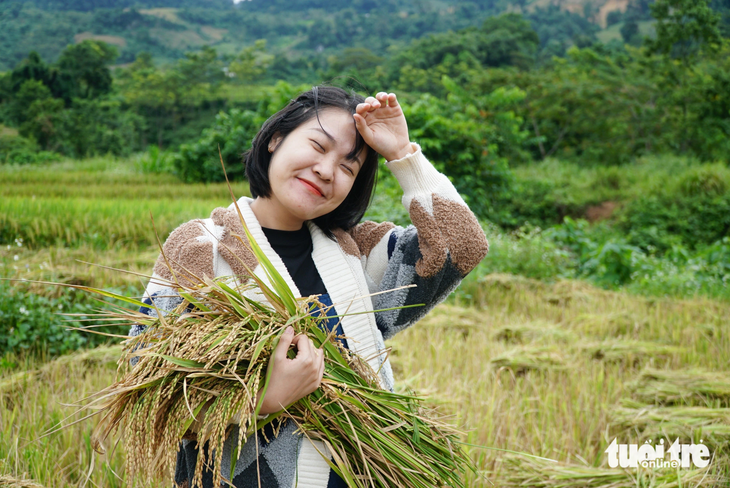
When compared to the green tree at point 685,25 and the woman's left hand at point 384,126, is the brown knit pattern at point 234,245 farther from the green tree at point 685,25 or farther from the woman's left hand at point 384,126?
the green tree at point 685,25

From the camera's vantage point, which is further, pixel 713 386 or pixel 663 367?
pixel 663 367

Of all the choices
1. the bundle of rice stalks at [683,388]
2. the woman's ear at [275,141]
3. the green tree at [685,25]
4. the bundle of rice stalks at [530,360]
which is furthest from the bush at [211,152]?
the green tree at [685,25]

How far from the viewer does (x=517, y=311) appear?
14.7 ft

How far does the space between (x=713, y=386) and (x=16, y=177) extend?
6.93m

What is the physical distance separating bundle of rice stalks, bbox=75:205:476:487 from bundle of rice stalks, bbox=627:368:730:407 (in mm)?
1959

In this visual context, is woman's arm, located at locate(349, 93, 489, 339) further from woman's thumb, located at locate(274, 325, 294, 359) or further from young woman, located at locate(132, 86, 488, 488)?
woman's thumb, located at locate(274, 325, 294, 359)

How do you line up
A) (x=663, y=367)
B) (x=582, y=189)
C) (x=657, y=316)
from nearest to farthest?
(x=663, y=367), (x=657, y=316), (x=582, y=189)

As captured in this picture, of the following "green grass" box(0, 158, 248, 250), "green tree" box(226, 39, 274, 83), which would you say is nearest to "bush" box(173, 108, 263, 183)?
"green grass" box(0, 158, 248, 250)

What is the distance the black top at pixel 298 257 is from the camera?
1.27m

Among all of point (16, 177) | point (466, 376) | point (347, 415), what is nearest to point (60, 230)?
point (16, 177)

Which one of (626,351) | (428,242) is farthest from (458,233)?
(626,351)

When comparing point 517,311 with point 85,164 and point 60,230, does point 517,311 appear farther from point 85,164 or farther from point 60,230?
point 85,164

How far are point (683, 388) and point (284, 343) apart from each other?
8.20 ft

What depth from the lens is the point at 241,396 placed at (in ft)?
3.07
